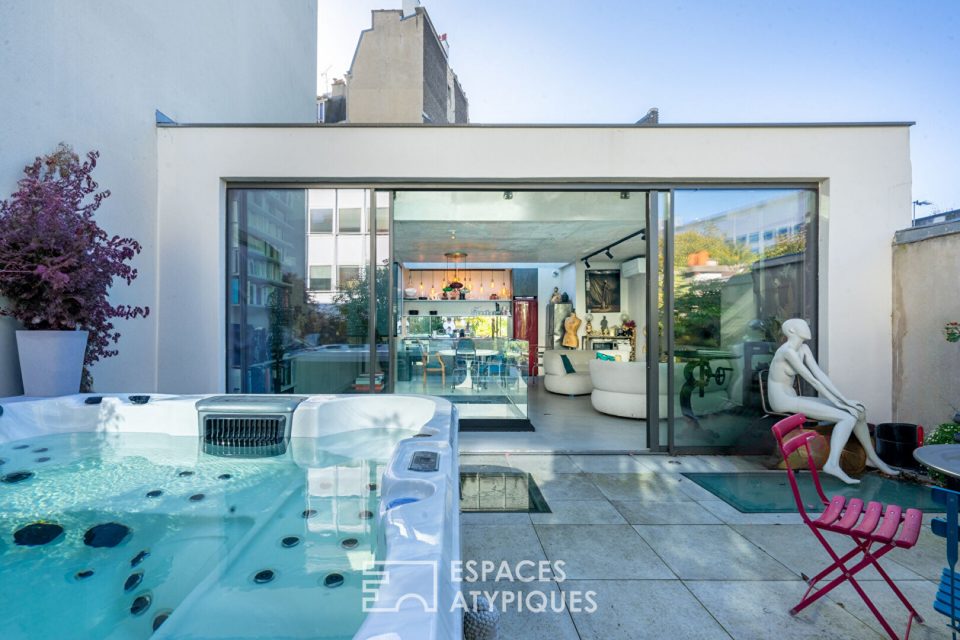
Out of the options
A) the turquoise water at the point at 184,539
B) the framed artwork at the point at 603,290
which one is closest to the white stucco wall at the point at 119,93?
the turquoise water at the point at 184,539

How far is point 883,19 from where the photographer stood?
5945 millimetres

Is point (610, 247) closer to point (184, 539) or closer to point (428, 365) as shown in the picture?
point (428, 365)

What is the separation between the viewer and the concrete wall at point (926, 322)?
3.31m

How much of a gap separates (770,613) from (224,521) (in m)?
2.44

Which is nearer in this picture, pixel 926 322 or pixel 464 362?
pixel 926 322

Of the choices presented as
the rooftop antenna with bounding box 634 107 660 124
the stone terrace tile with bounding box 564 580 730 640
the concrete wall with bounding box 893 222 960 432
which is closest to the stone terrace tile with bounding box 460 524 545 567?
the stone terrace tile with bounding box 564 580 730 640

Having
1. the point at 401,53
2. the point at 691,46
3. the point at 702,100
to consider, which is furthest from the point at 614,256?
the point at 401,53

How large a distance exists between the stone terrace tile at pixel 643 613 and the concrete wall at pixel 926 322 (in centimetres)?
306

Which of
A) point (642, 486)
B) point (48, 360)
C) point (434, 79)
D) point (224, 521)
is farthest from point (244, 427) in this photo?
point (434, 79)

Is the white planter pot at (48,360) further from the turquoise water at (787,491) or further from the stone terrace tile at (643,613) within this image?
the turquoise water at (787,491)

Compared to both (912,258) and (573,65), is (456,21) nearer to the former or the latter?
(573,65)

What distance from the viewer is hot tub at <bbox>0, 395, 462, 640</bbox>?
1325 millimetres

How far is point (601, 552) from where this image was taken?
2180 mm

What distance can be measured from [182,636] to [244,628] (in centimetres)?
18
